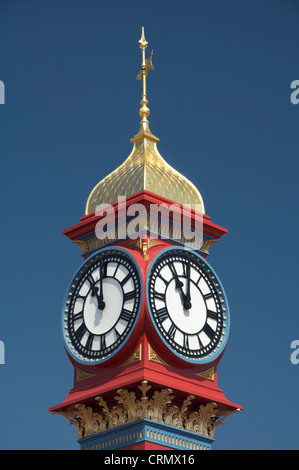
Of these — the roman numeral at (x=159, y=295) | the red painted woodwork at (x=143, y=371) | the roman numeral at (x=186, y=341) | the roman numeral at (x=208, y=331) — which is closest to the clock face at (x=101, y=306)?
the red painted woodwork at (x=143, y=371)

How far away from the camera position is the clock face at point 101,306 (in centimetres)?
3891

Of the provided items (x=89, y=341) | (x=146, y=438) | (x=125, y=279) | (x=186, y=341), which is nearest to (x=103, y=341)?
(x=89, y=341)

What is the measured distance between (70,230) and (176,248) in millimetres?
2777

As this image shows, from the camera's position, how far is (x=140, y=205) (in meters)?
39.6

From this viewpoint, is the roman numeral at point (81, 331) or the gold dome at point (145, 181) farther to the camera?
the gold dome at point (145, 181)

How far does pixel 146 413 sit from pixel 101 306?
2845mm

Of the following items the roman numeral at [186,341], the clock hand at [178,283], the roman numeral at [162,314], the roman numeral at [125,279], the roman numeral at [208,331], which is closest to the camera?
the roman numeral at [162,314]

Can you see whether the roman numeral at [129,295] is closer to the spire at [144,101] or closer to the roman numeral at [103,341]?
the roman numeral at [103,341]

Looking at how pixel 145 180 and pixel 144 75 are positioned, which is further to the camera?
pixel 144 75

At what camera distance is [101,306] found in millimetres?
39469

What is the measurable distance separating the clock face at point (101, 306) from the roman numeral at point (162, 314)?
0.52m

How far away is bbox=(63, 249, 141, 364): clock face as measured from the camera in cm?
3891

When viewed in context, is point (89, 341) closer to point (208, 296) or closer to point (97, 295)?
point (97, 295)
